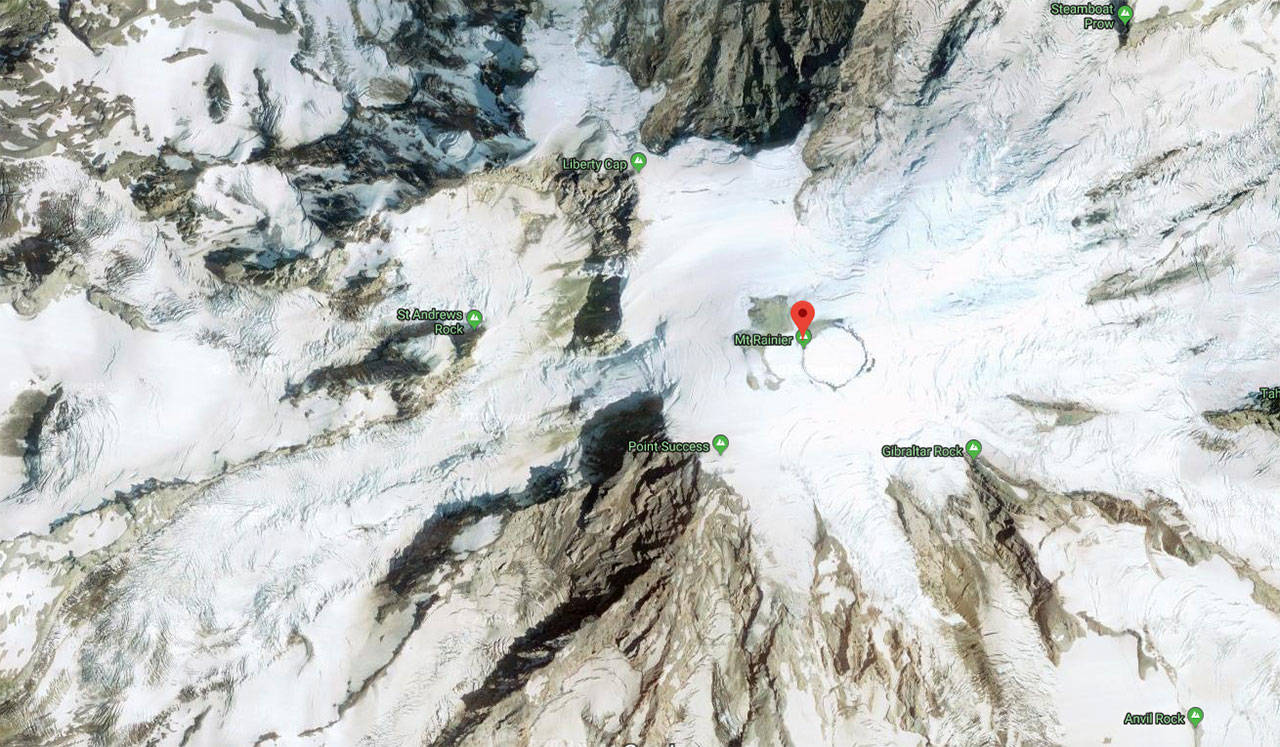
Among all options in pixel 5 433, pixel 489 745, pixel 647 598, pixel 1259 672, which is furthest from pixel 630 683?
pixel 5 433

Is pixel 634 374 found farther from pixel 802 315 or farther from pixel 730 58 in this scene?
pixel 730 58

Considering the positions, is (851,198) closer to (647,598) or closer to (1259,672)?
(647,598)

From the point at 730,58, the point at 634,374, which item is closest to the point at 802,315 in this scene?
the point at 634,374

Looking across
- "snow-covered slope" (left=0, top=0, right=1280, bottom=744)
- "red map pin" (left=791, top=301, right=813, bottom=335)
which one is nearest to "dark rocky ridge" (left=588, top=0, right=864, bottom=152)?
"snow-covered slope" (left=0, top=0, right=1280, bottom=744)

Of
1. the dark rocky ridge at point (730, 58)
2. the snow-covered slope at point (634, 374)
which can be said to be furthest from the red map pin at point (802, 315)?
the dark rocky ridge at point (730, 58)

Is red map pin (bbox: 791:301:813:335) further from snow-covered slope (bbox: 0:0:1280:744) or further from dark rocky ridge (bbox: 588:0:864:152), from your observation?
dark rocky ridge (bbox: 588:0:864:152)
